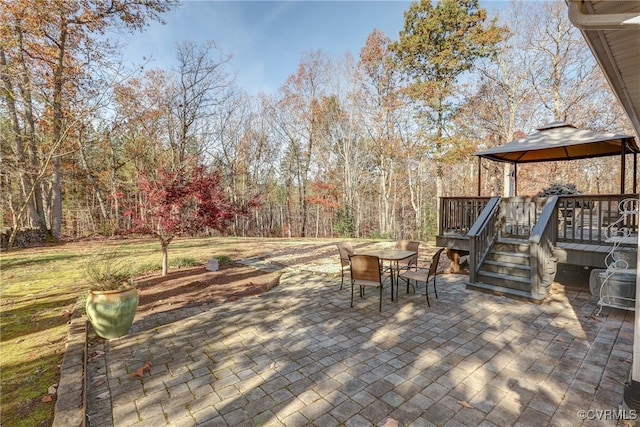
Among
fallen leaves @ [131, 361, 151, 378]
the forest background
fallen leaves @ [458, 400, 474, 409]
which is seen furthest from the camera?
the forest background

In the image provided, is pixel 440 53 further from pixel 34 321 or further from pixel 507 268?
pixel 34 321

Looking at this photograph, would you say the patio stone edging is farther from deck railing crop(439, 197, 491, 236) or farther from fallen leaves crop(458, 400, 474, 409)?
deck railing crop(439, 197, 491, 236)

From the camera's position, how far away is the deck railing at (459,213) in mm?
6742

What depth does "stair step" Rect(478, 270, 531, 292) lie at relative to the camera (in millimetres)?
4973

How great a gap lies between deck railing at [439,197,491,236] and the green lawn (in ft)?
20.1

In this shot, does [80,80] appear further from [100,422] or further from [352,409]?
[352,409]

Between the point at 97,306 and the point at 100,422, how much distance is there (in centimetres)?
163

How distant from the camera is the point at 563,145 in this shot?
5793 millimetres

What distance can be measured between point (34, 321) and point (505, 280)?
24.9 feet

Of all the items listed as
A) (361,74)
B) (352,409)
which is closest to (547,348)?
(352,409)

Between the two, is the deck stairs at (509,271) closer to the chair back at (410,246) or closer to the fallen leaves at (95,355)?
the chair back at (410,246)

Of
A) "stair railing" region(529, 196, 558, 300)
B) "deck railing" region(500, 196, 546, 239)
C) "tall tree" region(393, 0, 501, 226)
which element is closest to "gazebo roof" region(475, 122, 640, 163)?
"deck railing" region(500, 196, 546, 239)

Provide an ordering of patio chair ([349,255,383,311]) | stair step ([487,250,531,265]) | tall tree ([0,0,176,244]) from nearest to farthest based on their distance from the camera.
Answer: patio chair ([349,255,383,311]) < stair step ([487,250,531,265]) < tall tree ([0,0,176,244])

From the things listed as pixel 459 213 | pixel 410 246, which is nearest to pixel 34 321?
pixel 410 246
